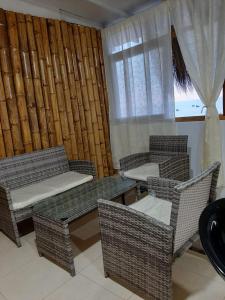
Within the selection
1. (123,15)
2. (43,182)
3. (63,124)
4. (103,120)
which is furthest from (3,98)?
(123,15)

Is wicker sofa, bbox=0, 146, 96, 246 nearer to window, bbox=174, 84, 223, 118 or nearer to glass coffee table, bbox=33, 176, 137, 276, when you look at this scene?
glass coffee table, bbox=33, 176, 137, 276

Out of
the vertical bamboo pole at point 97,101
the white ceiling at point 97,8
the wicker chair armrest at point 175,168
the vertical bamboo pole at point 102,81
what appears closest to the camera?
the wicker chair armrest at point 175,168

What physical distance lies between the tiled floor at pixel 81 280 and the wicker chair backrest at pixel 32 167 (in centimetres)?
82

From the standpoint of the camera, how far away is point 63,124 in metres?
3.43

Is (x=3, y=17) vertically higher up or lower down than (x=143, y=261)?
higher up

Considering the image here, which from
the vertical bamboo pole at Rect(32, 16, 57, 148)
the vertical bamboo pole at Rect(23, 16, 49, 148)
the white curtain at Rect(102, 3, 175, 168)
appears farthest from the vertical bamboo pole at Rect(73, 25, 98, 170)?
the vertical bamboo pole at Rect(23, 16, 49, 148)

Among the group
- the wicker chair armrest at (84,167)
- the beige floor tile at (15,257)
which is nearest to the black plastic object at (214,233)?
the beige floor tile at (15,257)

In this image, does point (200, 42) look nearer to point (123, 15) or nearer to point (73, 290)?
point (123, 15)

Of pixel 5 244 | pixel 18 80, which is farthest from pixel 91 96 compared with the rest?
pixel 5 244

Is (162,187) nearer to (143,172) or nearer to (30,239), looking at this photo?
(143,172)

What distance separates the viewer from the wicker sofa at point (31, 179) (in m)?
2.24

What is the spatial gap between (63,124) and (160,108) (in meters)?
1.42

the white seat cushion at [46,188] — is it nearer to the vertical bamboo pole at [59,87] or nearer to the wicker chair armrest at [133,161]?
the wicker chair armrest at [133,161]

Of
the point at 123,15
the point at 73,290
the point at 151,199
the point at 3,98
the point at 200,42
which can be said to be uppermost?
the point at 123,15
